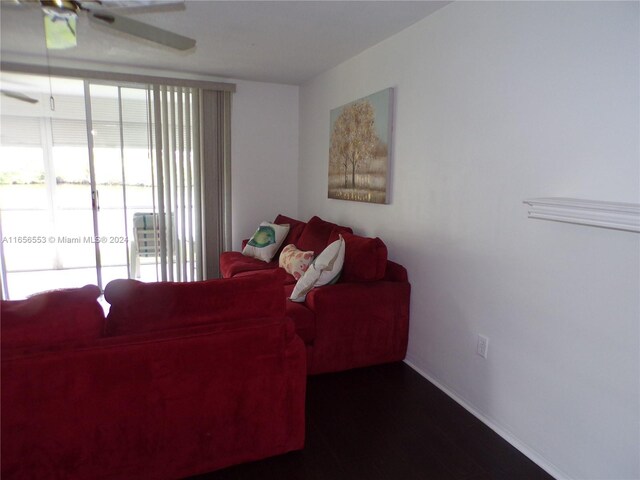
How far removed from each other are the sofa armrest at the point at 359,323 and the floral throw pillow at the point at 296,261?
0.60 metres

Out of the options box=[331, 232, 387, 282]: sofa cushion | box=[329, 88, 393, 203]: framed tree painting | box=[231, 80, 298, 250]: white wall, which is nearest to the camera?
box=[331, 232, 387, 282]: sofa cushion

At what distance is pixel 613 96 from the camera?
1466mm

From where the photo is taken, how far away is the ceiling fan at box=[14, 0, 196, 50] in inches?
70.6

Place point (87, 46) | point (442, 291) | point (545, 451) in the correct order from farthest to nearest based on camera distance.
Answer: point (87, 46), point (442, 291), point (545, 451)

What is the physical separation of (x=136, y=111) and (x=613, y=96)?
4.17 meters

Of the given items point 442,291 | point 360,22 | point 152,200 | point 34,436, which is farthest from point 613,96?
point 152,200

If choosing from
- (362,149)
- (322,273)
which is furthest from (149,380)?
(362,149)

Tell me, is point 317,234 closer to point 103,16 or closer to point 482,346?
point 482,346

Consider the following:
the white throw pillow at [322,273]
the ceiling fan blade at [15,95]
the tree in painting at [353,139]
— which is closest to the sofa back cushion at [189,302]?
the white throw pillow at [322,273]

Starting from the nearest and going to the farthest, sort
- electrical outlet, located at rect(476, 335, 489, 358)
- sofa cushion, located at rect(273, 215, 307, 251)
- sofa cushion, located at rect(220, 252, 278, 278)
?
electrical outlet, located at rect(476, 335, 489, 358)
sofa cushion, located at rect(220, 252, 278, 278)
sofa cushion, located at rect(273, 215, 307, 251)

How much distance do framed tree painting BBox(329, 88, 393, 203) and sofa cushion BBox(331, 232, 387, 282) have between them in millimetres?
490

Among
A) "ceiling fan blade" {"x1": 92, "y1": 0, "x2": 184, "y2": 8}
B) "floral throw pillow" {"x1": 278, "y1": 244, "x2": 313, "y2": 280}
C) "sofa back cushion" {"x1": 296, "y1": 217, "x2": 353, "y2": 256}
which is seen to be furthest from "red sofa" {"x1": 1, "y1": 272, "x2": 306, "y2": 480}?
"sofa back cushion" {"x1": 296, "y1": 217, "x2": 353, "y2": 256}

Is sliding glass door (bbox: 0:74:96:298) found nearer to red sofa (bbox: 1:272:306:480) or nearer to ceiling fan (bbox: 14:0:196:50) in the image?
ceiling fan (bbox: 14:0:196:50)

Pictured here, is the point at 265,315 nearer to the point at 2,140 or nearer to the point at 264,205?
the point at 2,140
